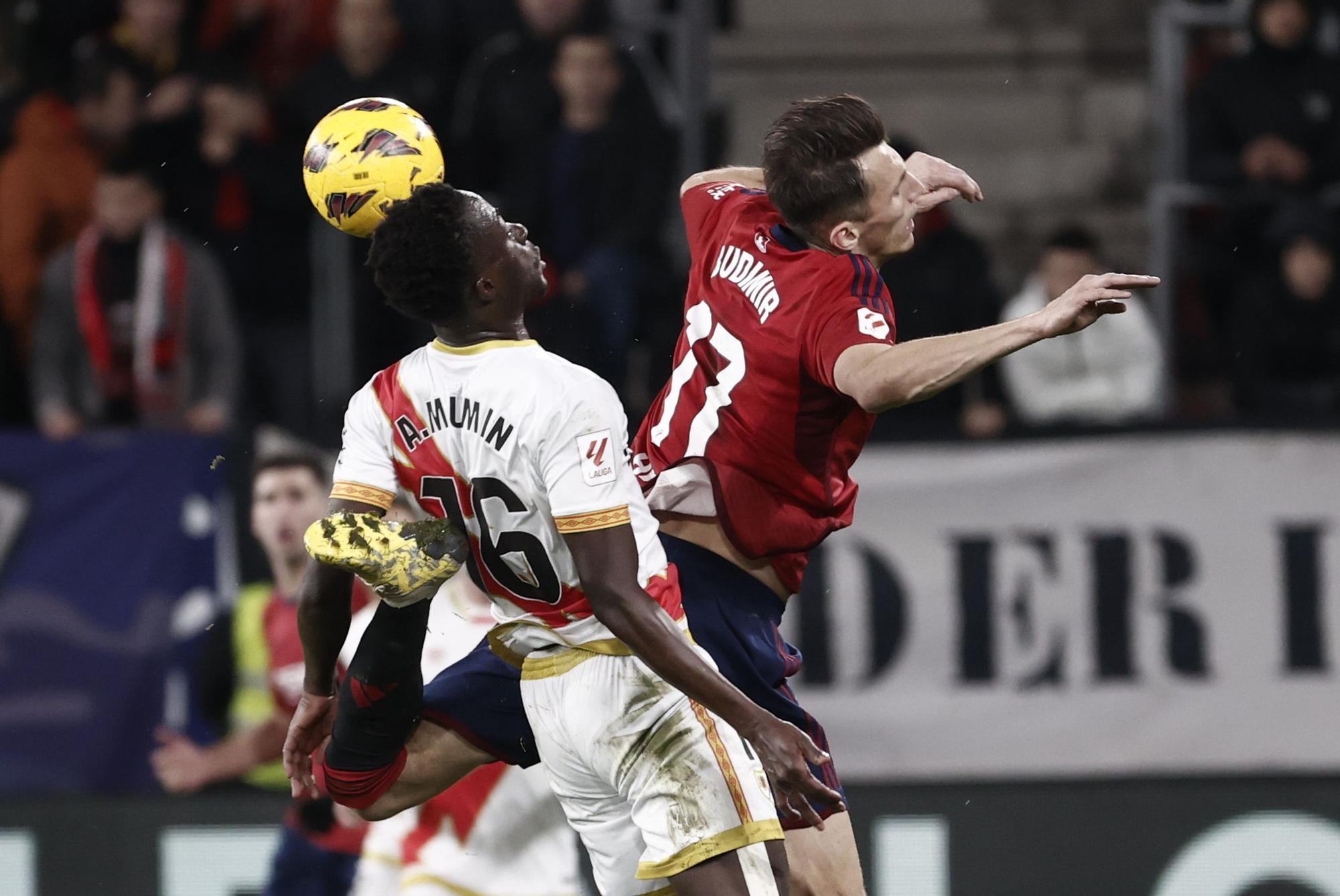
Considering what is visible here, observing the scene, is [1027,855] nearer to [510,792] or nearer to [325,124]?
[510,792]

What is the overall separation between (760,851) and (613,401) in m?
0.96

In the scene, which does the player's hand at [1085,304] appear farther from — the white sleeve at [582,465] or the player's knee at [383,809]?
the player's knee at [383,809]

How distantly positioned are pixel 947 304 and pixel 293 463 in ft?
7.89

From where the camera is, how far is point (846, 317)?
4.36 m

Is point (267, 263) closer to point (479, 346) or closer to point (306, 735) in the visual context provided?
point (306, 735)

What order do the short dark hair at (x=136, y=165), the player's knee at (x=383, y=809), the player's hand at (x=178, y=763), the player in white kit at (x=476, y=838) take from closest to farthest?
1. the player's knee at (x=383, y=809)
2. the player in white kit at (x=476, y=838)
3. the player's hand at (x=178, y=763)
4. the short dark hair at (x=136, y=165)

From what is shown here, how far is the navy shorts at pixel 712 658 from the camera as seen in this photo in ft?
15.5

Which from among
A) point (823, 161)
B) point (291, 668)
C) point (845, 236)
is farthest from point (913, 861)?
point (823, 161)

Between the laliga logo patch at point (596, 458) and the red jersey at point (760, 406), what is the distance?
1.63 ft

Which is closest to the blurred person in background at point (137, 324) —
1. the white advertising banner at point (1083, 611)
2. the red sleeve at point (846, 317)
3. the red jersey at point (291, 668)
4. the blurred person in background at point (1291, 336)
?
the red jersey at point (291, 668)

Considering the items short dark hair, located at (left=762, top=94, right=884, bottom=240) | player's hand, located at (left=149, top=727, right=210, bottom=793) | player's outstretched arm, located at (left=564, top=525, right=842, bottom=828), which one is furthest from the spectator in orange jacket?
player's outstretched arm, located at (left=564, top=525, right=842, bottom=828)

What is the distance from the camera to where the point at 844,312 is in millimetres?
4371

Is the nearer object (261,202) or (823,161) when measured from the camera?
(823,161)

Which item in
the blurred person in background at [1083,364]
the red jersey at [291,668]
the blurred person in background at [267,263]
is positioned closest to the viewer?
the red jersey at [291,668]
